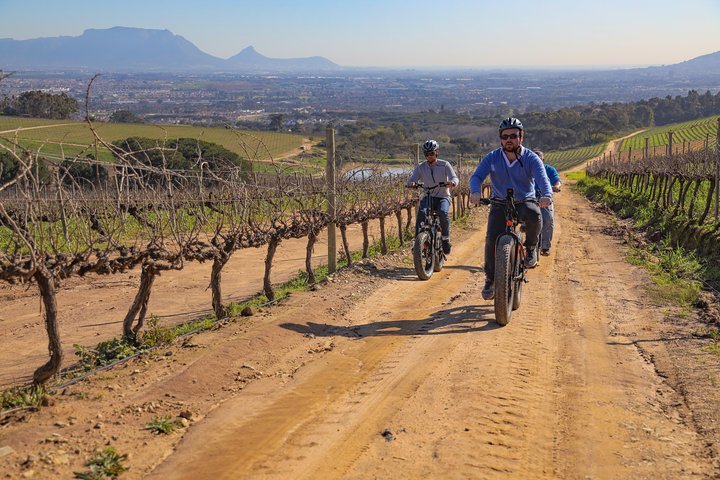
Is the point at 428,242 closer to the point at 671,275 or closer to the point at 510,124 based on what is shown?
the point at 510,124

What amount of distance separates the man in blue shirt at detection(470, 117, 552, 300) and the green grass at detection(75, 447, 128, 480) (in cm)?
405

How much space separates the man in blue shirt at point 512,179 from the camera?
698 cm

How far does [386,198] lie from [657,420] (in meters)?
10.1

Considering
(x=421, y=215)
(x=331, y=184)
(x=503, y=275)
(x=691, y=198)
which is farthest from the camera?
(x=691, y=198)

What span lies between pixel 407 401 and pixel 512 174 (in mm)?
2940

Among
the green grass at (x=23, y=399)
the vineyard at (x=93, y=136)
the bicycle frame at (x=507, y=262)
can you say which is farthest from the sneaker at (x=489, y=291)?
the green grass at (x=23, y=399)

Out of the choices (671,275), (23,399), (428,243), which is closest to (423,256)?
(428,243)

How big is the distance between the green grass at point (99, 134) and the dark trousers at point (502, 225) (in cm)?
287

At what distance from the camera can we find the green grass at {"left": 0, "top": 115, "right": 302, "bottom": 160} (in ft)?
18.4

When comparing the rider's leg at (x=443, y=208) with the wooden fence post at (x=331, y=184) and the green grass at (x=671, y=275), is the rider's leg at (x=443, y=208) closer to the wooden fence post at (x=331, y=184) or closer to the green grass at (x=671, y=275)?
the wooden fence post at (x=331, y=184)

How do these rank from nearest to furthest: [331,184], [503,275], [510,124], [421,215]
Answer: [503,275] < [510,124] < [421,215] < [331,184]

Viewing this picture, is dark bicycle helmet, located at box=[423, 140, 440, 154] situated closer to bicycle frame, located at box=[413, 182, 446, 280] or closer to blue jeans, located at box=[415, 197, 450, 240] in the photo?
bicycle frame, located at box=[413, 182, 446, 280]

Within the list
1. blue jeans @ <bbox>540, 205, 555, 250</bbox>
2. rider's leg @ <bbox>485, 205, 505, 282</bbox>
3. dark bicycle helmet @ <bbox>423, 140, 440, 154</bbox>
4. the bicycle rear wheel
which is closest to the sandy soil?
the bicycle rear wheel

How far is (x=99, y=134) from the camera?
9.81 meters
